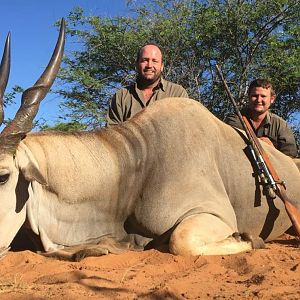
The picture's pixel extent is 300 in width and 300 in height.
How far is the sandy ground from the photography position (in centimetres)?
214

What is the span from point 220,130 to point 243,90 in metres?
7.08

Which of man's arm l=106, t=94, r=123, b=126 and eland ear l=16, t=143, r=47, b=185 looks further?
man's arm l=106, t=94, r=123, b=126

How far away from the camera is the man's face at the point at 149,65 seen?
4883 millimetres

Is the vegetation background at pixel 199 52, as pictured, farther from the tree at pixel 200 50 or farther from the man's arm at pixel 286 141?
the man's arm at pixel 286 141

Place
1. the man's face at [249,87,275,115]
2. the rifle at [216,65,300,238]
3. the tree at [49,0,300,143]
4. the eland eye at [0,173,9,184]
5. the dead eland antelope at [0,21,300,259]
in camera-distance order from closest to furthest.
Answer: the eland eye at [0,173,9,184] < the dead eland antelope at [0,21,300,259] < the rifle at [216,65,300,238] < the man's face at [249,87,275,115] < the tree at [49,0,300,143]

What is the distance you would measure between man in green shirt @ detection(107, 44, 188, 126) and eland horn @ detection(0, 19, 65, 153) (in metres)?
1.65

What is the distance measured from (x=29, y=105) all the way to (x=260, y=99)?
8.44 feet

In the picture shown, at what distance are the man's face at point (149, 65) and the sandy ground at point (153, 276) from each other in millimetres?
2212

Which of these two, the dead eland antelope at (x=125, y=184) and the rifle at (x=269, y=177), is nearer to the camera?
the dead eland antelope at (x=125, y=184)

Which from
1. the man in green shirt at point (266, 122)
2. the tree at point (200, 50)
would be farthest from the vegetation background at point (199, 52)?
the man in green shirt at point (266, 122)

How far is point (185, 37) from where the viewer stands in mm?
10984

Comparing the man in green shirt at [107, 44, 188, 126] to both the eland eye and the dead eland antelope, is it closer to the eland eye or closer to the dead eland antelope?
the dead eland antelope

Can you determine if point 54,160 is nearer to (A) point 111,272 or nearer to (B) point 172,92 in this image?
(A) point 111,272

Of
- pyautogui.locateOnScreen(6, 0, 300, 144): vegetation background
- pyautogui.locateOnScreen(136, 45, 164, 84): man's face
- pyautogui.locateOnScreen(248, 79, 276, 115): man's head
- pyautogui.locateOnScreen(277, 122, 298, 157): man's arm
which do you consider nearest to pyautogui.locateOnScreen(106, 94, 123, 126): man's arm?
pyautogui.locateOnScreen(136, 45, 164, 84): man's face
